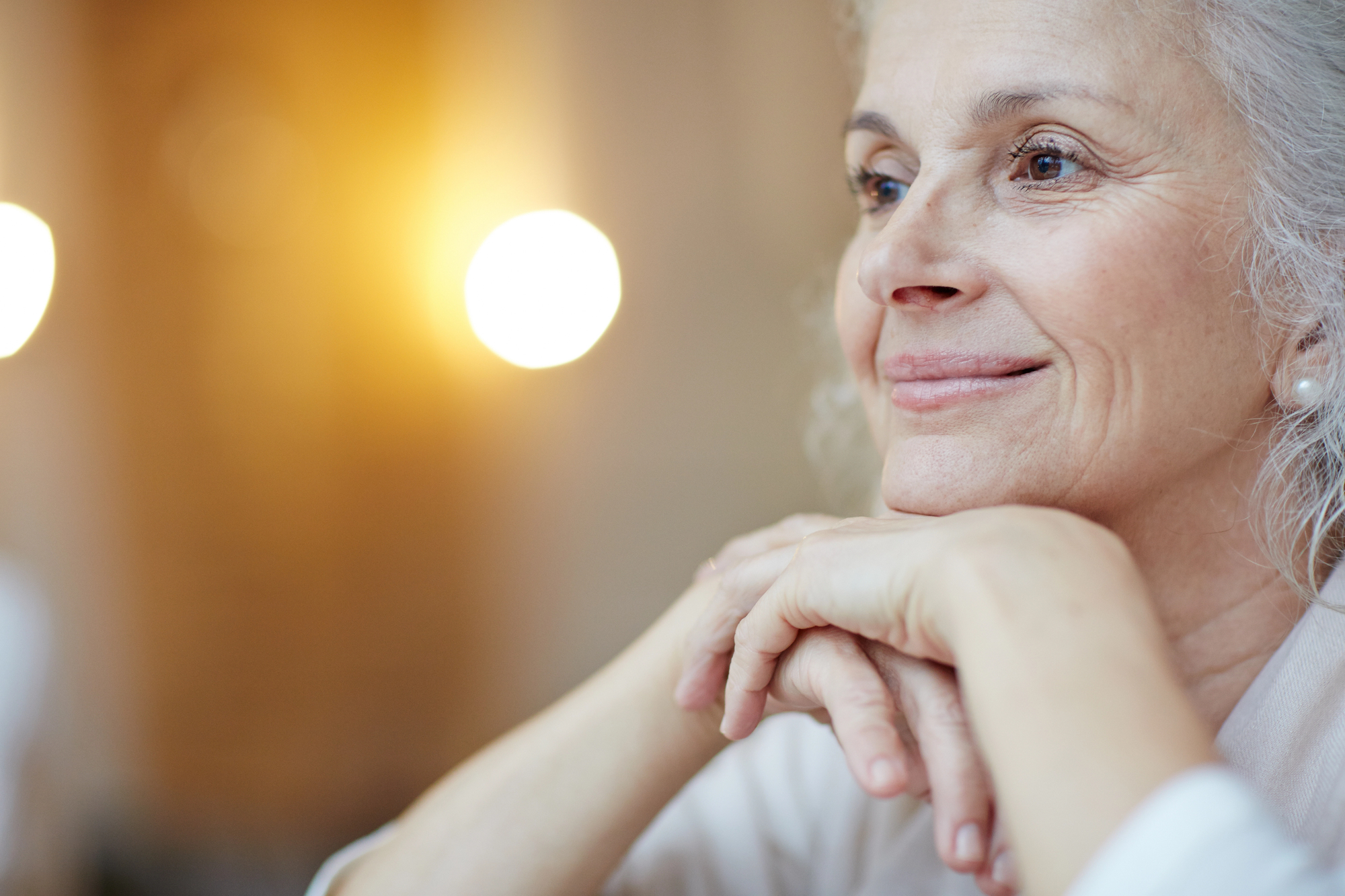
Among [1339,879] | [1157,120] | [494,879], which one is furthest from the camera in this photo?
[494,879]

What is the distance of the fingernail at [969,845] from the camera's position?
1.90 ft

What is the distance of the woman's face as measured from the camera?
830mm

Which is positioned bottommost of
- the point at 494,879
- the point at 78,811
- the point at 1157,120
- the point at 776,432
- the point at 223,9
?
the point at 78,811

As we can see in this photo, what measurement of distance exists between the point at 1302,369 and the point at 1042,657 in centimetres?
57

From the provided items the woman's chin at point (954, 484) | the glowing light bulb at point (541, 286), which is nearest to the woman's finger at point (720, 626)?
the woman's chin at point (954, 484)

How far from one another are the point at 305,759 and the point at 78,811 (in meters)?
0.67

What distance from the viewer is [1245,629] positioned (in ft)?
Answer: 3.02

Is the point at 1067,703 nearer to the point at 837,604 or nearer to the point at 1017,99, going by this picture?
the point at 837,604

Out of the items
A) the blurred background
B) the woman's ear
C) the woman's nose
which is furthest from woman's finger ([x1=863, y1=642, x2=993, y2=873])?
the blurred background

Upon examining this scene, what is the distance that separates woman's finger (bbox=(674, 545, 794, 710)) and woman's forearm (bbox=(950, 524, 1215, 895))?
0.30 m

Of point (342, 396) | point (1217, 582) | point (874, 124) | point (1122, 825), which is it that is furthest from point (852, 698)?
point (342, 396)

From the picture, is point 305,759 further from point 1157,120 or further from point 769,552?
point 1157,120

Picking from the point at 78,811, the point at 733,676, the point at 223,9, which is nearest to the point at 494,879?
the point at 733,676

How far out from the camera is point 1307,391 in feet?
2.88
